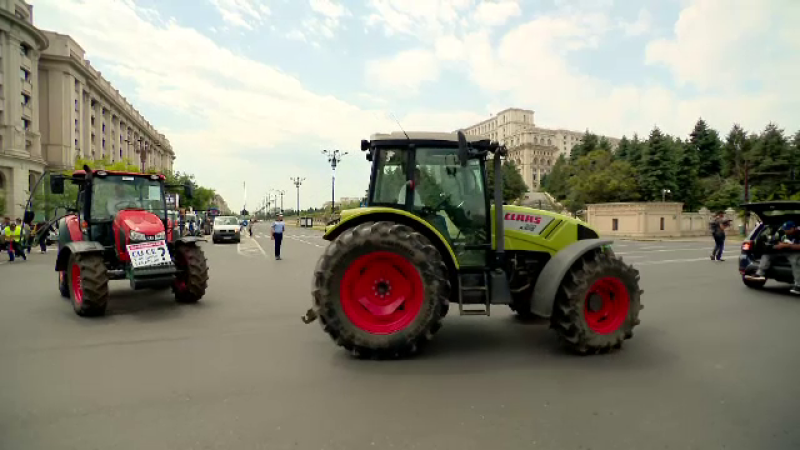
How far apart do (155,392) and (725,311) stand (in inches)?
328

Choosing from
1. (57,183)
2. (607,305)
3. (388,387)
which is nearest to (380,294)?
(388,387)

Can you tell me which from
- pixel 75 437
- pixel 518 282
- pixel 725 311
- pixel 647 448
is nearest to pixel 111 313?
pixel 75 437

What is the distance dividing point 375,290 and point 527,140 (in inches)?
5627

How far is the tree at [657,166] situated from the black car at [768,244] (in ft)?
160

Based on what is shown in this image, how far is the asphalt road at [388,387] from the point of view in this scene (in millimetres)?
2992

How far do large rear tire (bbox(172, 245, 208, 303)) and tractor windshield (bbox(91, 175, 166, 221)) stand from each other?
1.04 m

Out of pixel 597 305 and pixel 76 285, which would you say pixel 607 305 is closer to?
pixel 597 305

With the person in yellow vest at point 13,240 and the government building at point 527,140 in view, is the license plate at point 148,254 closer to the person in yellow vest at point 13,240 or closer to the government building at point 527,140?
the person in yellow vest at point 13,240

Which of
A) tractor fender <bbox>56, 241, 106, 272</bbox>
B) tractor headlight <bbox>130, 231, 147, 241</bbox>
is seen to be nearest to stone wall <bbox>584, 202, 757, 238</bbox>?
tractor headlight <bbox>130, 231, 147, 241</bbox>

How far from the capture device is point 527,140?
455 feet

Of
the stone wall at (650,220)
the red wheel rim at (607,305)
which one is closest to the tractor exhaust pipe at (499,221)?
the red wheel rim at (607,305)

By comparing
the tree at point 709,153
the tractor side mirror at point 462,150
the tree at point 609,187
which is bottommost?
the tractor side mirror at point 462,150

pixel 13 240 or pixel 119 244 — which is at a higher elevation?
pixel 119 244

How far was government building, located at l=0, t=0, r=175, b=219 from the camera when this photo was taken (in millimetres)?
43344
